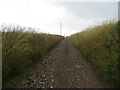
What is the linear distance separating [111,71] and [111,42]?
1605 millimetres

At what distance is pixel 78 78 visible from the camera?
162 inches

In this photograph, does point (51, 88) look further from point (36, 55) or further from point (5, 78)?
point (36, 55)

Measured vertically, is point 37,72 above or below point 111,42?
below

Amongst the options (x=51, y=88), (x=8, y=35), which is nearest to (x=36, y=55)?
(x=8, y=35)


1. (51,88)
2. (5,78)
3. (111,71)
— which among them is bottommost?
(51,88)

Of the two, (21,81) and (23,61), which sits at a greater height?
(23,61)

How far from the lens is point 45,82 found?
149 inches

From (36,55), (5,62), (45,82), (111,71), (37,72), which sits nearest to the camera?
(111,71)

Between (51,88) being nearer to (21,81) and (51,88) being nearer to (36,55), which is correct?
(21,81)

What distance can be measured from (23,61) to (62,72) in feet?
4.84

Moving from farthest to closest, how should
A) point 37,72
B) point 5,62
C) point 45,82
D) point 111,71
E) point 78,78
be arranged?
point 37,72
point 78,78
point 45,82
point 5,62
point 111,71

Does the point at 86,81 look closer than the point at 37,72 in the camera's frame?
Yes

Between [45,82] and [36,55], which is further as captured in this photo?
[36,55]

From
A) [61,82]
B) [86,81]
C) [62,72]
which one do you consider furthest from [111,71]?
[62,72]
